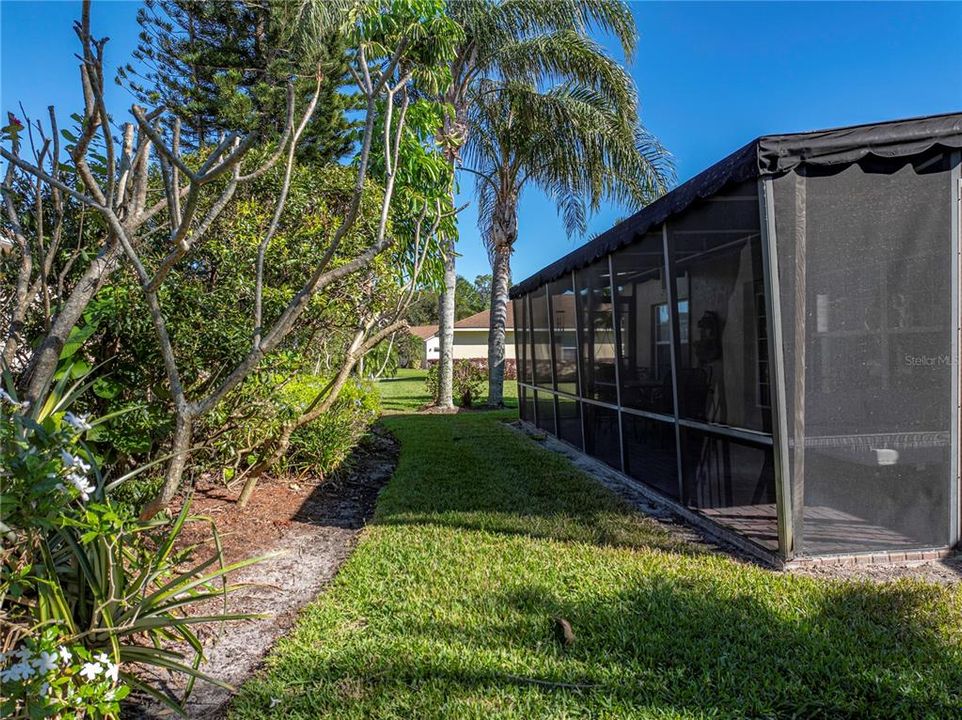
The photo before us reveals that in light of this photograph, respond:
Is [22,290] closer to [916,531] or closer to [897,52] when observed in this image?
[916,531]

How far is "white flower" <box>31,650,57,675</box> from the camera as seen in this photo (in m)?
1.93

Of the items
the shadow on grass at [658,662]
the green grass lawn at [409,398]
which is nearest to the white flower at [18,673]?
the shadow on grass at [658,662]

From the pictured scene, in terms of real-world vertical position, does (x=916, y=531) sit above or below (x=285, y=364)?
below

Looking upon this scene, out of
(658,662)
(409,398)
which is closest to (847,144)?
(658,662)

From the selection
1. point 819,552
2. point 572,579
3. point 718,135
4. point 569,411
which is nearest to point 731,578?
point 819,552

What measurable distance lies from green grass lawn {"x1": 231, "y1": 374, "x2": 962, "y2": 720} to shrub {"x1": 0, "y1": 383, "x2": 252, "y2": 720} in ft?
1.84

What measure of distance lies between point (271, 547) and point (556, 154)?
34.7ft

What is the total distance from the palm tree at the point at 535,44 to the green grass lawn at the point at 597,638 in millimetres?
8127

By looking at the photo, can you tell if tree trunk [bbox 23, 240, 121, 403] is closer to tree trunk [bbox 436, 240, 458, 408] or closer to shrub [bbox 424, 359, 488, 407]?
tree trunk [bbox 436, 240, 458, 408]

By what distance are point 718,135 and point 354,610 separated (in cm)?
1522

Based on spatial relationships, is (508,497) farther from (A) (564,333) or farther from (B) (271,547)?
(A) (564,333)

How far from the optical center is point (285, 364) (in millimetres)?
4723

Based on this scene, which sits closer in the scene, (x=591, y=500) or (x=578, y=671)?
(x=578, y=671)

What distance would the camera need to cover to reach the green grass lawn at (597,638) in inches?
96.0
